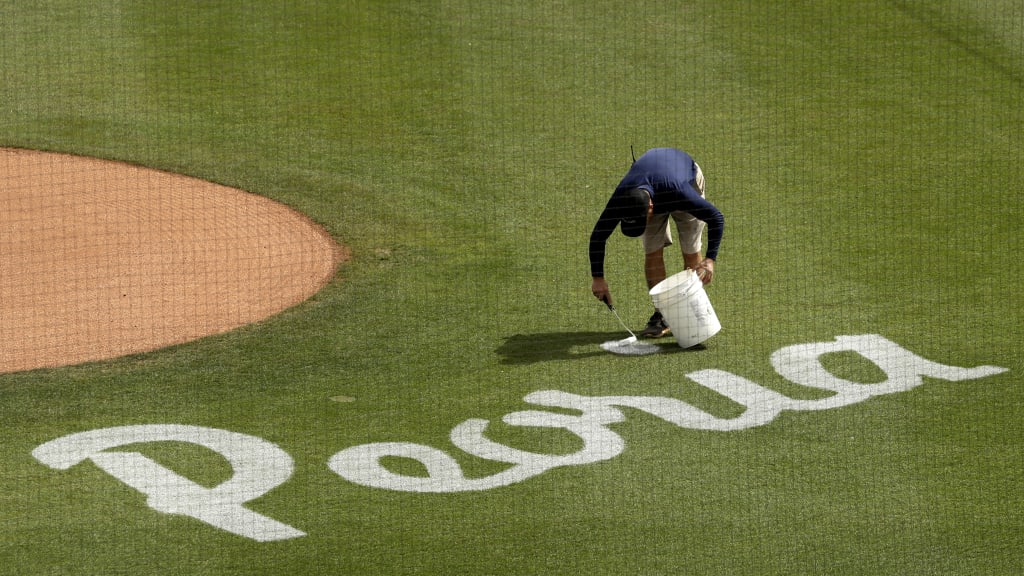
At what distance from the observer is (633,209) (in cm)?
917

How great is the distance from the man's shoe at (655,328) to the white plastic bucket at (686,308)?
0.84 ft

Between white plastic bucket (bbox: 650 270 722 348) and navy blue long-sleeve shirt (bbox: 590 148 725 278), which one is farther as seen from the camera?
white plastic bucket (bbox: 650 270 722 348)

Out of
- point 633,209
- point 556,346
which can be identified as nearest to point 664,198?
point 633,209

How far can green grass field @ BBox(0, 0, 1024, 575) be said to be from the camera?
7.54m

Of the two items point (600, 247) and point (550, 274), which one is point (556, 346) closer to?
point (600, 247)

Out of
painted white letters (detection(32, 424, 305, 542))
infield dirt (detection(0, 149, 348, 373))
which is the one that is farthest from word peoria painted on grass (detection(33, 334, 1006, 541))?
infield dirt (detection(0, 149, 348, 373))

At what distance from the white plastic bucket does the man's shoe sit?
255 mm

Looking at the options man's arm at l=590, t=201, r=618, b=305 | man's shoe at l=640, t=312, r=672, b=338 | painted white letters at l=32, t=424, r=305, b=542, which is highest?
man's arm at l=590, t=201, r=618, b=305

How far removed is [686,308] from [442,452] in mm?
2248

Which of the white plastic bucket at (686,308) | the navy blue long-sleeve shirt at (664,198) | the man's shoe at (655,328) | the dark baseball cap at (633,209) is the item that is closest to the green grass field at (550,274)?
the white plastic bucket at (686,308)

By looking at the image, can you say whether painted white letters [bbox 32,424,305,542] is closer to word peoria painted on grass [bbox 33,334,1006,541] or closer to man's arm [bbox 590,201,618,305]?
word peoria painted on grass [bbox 33,334,1006,541]

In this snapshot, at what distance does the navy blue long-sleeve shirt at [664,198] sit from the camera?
9344 millimetres

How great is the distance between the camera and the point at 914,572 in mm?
7203

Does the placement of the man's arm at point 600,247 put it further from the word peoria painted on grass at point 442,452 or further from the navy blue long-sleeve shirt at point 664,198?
the word peoria painted on grass at point 442,452
